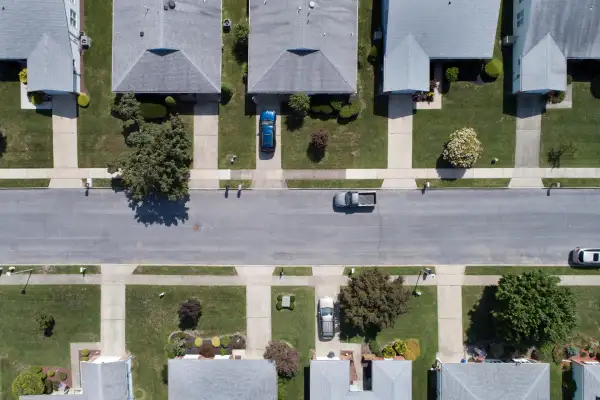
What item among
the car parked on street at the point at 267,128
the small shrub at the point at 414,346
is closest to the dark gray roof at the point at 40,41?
the car parked on street at the point at 267,128

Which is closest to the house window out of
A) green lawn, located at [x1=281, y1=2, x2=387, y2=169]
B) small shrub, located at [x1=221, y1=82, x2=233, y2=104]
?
green lawn, located at [x1=281, y1=2, x2=387, y2=169]

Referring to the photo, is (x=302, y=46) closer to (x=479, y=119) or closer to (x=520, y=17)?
(x=479, y=119)

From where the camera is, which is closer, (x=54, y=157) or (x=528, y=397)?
(x=528, y=397)

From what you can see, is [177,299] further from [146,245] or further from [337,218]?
[337,218]

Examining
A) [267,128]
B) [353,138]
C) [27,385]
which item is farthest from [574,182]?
[27,385]

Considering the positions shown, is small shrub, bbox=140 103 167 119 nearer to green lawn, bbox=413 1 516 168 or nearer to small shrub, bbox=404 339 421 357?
green lawn, bbox=413 1 516 168

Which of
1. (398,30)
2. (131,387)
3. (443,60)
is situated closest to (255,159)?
(398,30)
